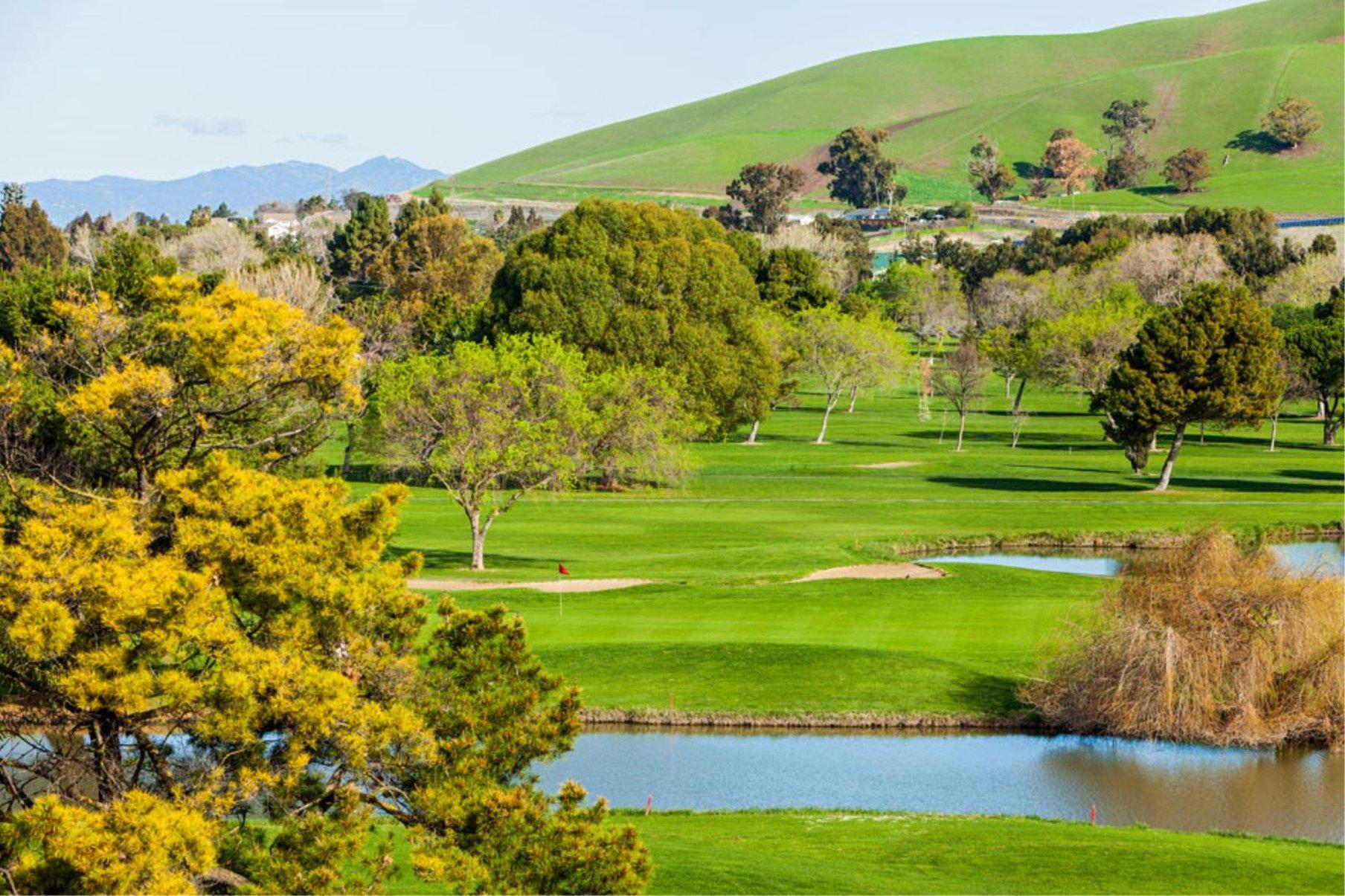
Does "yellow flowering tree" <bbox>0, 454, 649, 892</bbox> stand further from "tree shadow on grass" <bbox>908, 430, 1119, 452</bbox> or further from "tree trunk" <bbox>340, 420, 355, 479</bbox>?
"tree shadow on grass" <bbox>908, 430, 1119, 452</bbox>

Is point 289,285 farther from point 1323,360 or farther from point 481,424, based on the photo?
point 1323,360

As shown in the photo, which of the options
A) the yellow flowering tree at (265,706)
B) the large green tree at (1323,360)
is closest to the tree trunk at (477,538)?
the yellow flowering tree at (265,706)

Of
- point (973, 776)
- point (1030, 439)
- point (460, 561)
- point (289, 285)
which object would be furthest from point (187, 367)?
point (289, 285)

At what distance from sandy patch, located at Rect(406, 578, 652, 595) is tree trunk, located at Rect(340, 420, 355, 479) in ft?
74.8

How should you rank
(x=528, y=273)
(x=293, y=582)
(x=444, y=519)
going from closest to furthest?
(x=293, y=582)
(x=444, y=519)
(x=528, y=273)

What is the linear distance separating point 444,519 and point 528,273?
21613mm

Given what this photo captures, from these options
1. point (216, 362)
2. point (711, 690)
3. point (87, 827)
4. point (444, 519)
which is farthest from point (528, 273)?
point (87, 827)

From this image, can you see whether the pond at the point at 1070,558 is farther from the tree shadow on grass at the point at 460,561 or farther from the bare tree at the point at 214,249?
the bare tree at the point at 214,249

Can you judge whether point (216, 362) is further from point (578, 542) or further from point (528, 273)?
point (528, 273)

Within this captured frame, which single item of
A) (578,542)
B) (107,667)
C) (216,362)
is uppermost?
(216,362)

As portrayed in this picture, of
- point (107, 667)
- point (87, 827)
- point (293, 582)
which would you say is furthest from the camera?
point (293, 582)

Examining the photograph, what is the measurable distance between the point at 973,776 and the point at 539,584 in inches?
859

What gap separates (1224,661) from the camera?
131 feet

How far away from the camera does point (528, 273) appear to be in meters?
93.7
